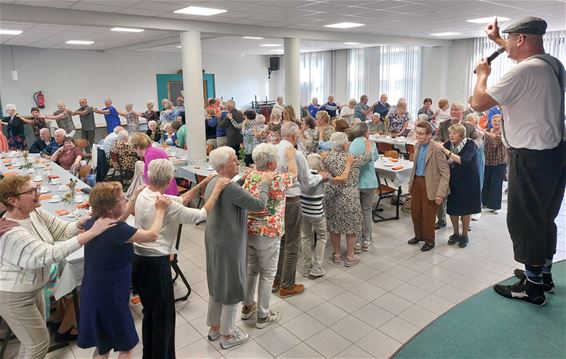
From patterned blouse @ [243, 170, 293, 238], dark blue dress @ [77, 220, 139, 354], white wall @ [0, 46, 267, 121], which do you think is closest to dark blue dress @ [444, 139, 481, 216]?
patterned blouse @ [243, 170, 293, 238]

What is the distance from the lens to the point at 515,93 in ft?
6.11

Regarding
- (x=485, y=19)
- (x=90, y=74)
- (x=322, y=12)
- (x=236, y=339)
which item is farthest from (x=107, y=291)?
(x=90, y=74)

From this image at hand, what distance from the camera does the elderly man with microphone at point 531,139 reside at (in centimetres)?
185

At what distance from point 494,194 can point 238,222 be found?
4700mm

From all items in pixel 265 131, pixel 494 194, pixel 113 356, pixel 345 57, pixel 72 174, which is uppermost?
pixel 345 57

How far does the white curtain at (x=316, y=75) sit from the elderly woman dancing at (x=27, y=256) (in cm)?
1550

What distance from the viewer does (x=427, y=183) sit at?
15.3 feet

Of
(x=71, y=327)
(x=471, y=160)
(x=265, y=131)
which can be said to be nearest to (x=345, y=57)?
(x=265, y=131)

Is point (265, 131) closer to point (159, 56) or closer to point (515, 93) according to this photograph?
point (515, 93)

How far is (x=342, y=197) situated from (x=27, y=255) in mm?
2877

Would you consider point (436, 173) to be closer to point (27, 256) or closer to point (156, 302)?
point (156, 302)

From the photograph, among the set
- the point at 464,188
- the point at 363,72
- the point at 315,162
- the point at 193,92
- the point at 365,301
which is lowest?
the point at 365,301

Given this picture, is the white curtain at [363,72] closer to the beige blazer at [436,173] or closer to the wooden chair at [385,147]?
the wooden chair at [385,147]

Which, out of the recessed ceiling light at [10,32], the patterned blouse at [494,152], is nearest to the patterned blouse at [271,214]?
the patterned blouse at [494,152]
